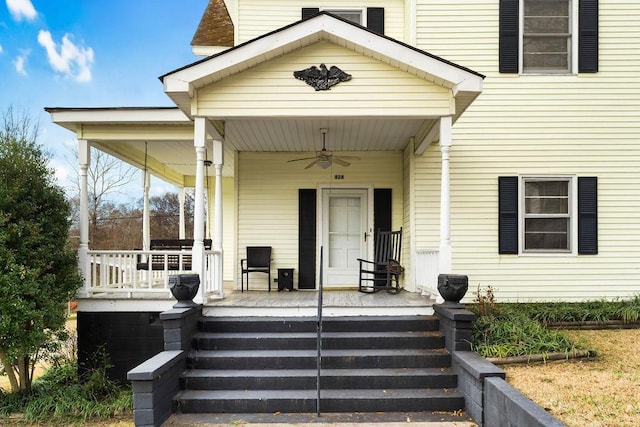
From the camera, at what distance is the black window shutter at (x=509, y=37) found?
737 cm

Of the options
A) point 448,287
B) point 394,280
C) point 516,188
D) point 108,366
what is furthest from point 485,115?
point 108,366

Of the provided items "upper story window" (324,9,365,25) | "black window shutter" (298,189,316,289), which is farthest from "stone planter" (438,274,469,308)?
"upper story window" (324,9,365,25)

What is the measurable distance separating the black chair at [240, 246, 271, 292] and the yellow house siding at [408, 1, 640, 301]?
274 centimetres

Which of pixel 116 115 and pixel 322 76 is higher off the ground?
pixel 322 76

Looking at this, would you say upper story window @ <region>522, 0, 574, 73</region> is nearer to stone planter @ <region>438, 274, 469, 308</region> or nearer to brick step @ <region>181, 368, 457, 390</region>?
stone planter @ <region>438, 274, 469, 308</region>

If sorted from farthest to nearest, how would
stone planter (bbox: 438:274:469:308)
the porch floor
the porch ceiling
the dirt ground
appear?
the porch ceiling < the porch floor < stone planter (bbox: 438:274:469:308) < the dirt ground

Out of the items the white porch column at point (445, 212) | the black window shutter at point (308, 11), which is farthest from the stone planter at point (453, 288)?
the black window shutter at point (308, 11)

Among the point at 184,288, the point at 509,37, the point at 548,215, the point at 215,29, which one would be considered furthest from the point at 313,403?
the point at 215,29

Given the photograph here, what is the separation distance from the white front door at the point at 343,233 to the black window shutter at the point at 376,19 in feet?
9.54

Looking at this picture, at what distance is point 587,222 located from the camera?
23.6ft

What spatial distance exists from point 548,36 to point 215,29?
6857 mm

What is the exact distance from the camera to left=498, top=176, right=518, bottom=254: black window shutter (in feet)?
23.9

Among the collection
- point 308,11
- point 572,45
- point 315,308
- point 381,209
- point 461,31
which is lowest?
point 315,308

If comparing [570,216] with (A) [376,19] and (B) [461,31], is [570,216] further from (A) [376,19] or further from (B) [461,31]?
(A) [376,19]
